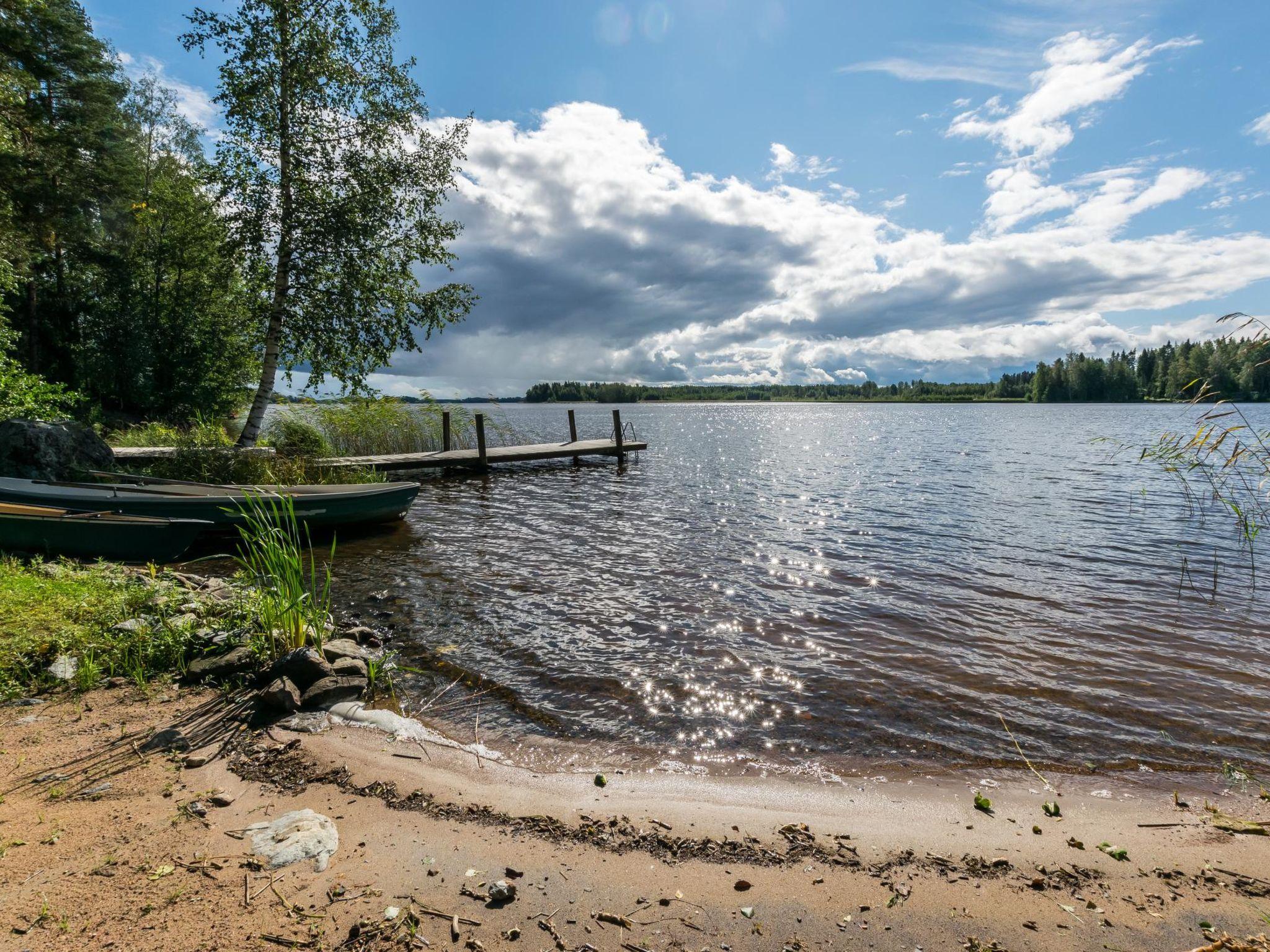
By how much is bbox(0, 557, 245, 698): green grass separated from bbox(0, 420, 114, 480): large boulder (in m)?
6.77

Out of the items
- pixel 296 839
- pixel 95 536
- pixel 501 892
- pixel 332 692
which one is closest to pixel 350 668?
pixel 332 692

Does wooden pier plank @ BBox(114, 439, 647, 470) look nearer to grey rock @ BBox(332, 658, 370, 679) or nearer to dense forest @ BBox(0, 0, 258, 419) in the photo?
dense forest @ BBox(0, 0, 258, 419)

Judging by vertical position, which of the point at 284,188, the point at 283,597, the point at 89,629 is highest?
the point at 284,188

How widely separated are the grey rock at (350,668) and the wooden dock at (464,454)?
12.2 meters

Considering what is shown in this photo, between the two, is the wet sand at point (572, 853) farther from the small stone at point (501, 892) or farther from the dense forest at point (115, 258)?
the dense forest at point (115, 258)

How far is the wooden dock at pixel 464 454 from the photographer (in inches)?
603

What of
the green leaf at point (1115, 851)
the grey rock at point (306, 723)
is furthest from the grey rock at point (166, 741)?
the green leaf at point (1115, 851)

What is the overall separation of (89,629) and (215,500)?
5567 mm

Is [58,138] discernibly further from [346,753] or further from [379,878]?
[379,878]

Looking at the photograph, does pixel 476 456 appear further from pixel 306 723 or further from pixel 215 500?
pixel 306 723

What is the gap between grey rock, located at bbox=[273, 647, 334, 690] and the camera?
17.9 ft

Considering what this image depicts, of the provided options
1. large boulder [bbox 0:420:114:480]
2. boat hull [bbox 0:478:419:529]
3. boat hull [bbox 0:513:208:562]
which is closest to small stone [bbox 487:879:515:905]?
boat hull [bbox 0:478:419:529]

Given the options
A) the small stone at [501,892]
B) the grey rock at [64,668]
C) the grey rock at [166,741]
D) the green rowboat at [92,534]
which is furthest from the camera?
the green rowboat at [92,534]

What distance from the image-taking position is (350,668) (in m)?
5.81
